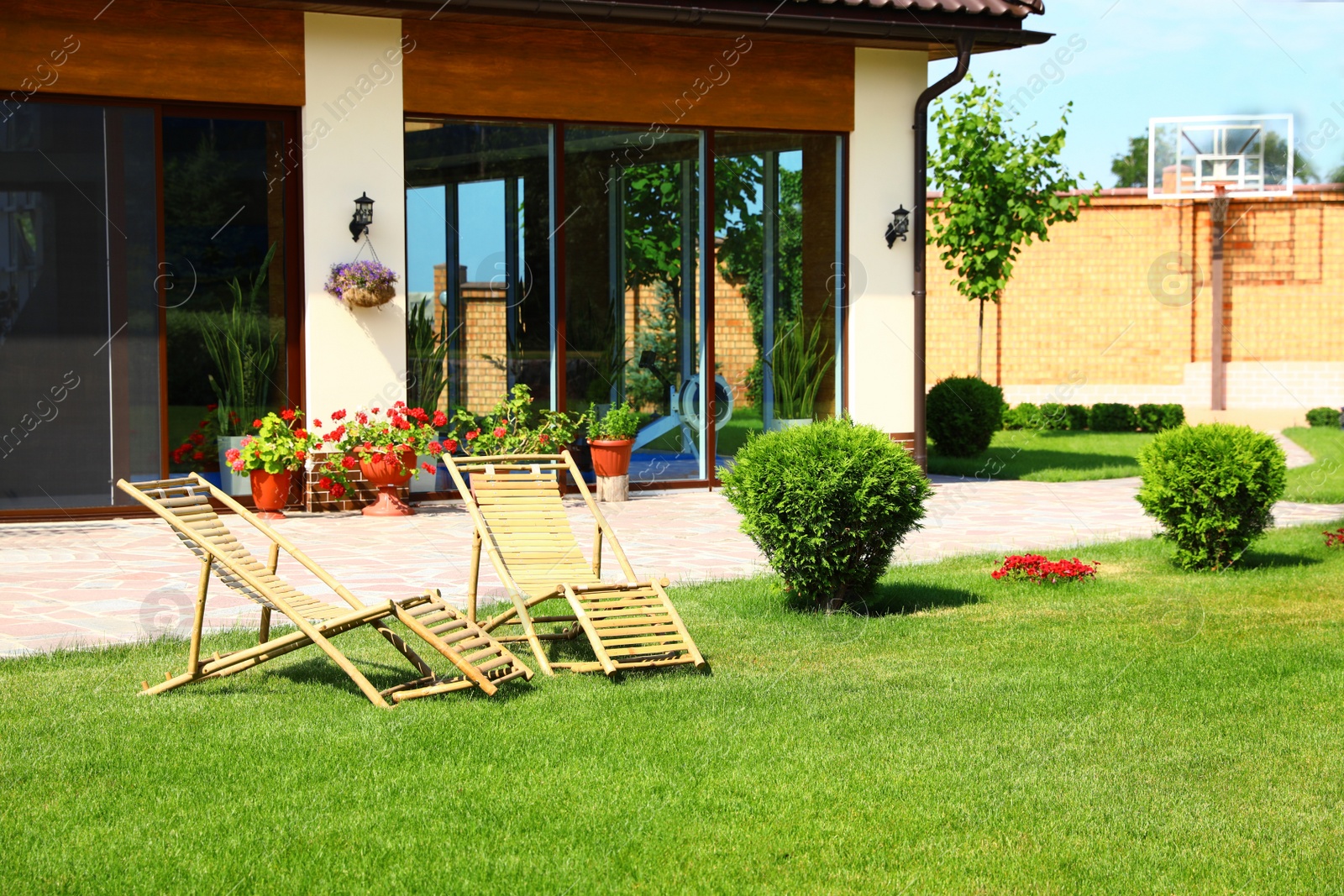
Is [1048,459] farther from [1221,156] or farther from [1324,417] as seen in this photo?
[1221,156]

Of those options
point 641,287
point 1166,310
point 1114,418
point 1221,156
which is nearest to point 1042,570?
point 641,287

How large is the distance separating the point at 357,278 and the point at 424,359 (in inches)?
41.7

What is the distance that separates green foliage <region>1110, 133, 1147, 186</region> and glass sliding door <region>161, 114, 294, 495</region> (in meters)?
51.6

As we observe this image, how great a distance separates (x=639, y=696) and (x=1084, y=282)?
72.0 feet

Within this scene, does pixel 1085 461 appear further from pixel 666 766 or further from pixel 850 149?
pixel 666 766

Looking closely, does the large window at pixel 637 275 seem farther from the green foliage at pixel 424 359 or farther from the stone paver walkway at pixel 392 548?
the stone paver walkway at pixel 392 548

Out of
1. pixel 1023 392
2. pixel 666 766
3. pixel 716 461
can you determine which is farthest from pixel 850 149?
pixel 1023 392

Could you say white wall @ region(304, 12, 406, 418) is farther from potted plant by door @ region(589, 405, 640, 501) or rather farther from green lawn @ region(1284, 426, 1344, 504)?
green lawn @ region(1284, 426, 1344, 504)

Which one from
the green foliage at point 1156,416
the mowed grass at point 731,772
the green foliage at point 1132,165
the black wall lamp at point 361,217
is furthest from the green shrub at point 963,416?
the green foliage at point 1132,165

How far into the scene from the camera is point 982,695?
17.5 feet

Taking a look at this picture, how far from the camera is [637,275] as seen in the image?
492 inches

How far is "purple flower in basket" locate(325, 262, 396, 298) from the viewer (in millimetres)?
10891

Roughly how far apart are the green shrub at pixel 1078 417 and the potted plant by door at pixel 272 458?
1632 centimetres

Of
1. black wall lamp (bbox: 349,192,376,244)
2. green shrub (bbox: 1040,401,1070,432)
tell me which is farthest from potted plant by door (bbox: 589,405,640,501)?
green shrub (bbox: 1040,401,1070,432)
